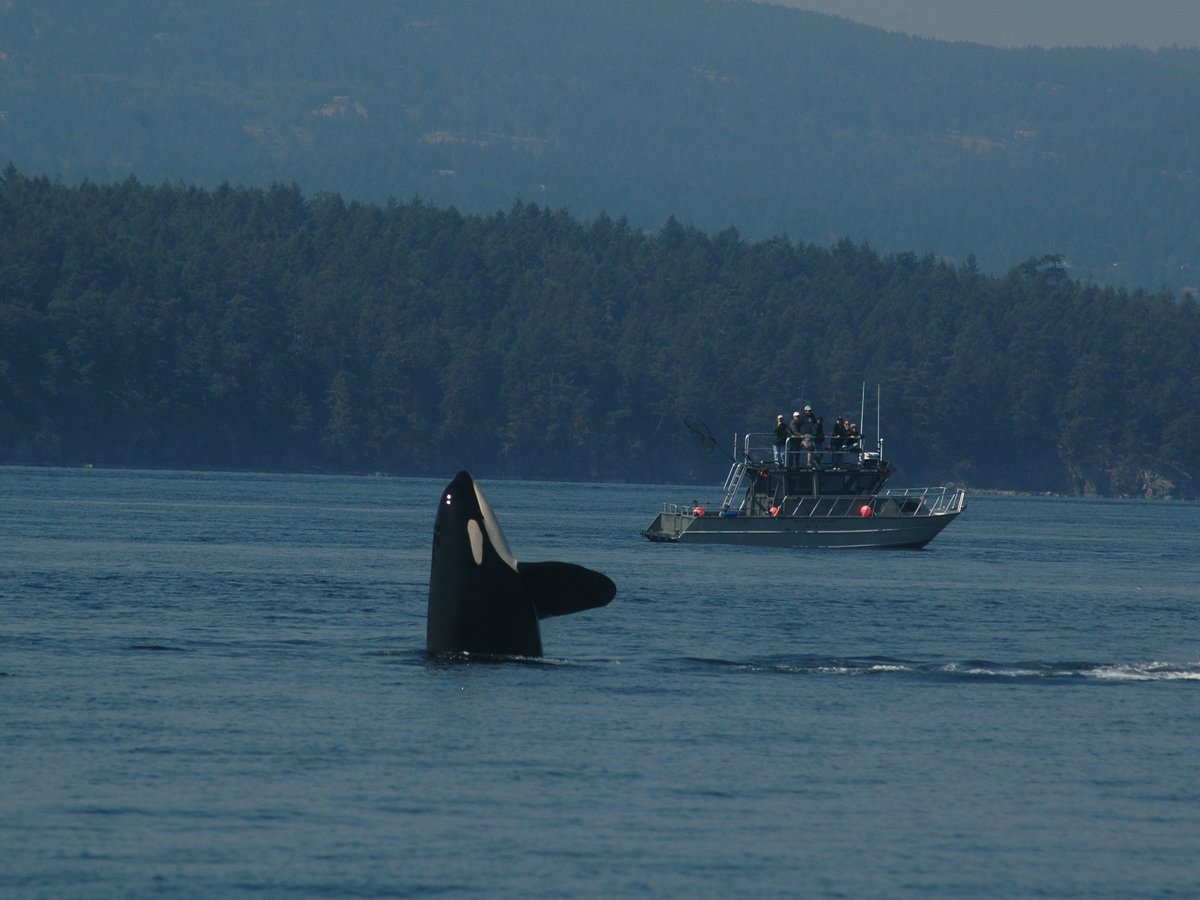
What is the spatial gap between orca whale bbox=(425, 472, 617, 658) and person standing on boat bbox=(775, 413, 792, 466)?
56.8m

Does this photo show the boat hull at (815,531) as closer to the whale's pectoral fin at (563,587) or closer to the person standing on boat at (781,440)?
the person standing on boat at (781,440)

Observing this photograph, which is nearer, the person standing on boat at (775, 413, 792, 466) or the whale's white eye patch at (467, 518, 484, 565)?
the whale's white eye patch at (467, 518, 484, 565)

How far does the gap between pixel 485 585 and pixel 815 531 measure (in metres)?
61.2

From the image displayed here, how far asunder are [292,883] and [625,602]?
32823 millimetres

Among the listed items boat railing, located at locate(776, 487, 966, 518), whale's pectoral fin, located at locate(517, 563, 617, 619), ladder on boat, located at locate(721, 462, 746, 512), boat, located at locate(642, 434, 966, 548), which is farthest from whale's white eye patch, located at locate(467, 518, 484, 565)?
boat railing, located at locate(776, 487, 966, 518)

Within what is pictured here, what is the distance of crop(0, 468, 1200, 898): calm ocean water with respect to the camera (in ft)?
61.7

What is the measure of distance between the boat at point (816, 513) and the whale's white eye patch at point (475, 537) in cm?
6082

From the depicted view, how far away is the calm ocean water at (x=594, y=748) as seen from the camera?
61.7 feet

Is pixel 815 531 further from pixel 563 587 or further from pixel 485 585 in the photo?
pixel 563 587

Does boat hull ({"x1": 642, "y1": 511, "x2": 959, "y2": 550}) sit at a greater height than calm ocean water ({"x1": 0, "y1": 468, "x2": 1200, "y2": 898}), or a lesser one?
greater

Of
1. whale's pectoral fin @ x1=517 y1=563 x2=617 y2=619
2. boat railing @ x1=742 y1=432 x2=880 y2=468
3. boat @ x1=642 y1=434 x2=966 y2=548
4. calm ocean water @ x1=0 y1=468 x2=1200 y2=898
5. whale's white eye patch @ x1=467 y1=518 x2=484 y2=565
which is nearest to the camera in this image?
calm ocean water @ x1=0 y1=468 x2=1200 y2=898

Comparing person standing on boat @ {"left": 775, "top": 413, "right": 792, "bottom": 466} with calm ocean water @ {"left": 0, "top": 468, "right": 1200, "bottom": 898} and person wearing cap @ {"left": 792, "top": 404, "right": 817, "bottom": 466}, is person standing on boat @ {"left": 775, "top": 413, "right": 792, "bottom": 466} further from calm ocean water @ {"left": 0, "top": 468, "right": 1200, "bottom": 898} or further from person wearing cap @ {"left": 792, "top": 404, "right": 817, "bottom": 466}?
calm ocean water @ {"left": 0, "top": 468, "right": 1200, "bottom": 898}

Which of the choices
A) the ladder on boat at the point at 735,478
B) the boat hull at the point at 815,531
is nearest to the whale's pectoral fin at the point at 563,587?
the ladder on boat at the point at 735,478

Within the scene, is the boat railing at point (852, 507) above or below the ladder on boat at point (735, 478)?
below
